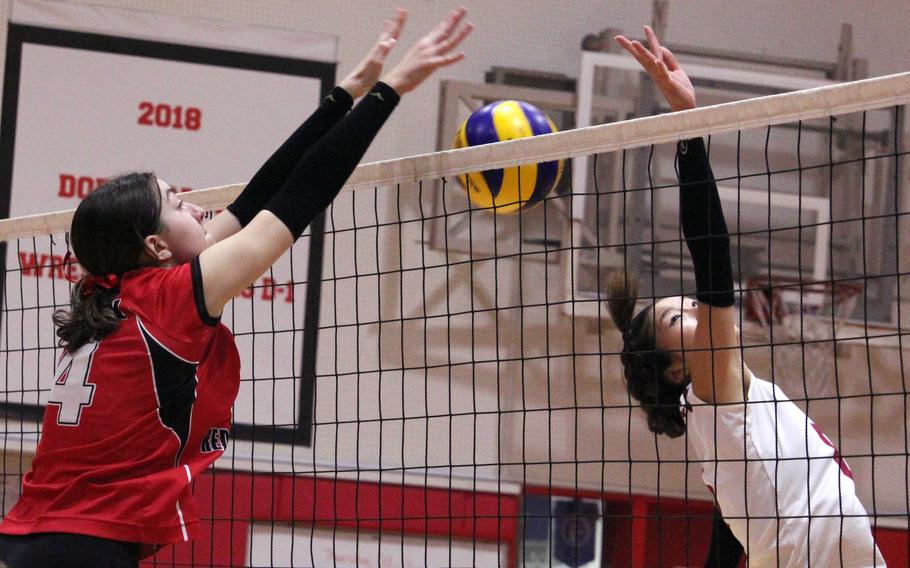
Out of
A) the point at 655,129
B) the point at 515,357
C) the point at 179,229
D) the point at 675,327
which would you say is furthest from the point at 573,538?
the point at 179,229

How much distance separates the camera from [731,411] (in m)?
2.46

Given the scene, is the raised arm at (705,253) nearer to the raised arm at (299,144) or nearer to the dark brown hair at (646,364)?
the dark brown hair at (646,364)

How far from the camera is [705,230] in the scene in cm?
233

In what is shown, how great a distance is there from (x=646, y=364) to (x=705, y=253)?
474mm

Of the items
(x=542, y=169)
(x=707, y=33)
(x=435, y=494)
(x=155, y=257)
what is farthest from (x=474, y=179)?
(x=707, y=33)

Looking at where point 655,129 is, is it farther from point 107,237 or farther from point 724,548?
point 107,237

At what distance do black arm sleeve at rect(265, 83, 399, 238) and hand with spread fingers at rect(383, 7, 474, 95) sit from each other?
5cm

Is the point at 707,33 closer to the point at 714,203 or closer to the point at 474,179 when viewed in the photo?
the point at 474,179

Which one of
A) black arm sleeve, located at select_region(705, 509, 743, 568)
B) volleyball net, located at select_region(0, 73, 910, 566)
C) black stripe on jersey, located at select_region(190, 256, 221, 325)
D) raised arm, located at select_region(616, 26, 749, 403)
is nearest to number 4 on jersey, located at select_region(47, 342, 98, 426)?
black stripe on jersey, located at select_region(190, 256, 221, 325)

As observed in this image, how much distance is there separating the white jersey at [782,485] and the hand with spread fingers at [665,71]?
0.68 metres

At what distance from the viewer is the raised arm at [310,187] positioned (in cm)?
185

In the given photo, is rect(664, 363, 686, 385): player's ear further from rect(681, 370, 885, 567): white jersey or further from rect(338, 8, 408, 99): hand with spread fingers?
rect(338, 8, 408, 99): hand with spread fingers

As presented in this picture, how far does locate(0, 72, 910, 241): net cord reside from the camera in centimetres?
225

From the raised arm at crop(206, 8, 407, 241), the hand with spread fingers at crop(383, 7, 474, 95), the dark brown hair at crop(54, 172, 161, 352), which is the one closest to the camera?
the dark brown hair at crop(54, 172, 161, 352)
